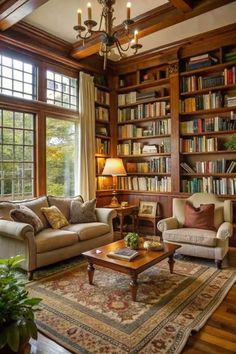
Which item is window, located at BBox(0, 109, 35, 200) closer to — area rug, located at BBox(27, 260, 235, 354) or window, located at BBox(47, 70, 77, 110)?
window, located at BBox(47, 70, 77, 110)

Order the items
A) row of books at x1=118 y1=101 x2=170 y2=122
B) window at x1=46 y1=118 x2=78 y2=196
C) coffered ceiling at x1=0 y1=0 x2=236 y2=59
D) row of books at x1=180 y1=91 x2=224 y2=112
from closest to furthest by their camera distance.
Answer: coffered ceiling at x1=0 y1=0 x2=236 y2=59 → row of books at x1=180 y1=91 x2=224 y2=112 → window at x1=46 y1=118 x2=78 y2=196 → row of books at x1=118 y1=101 x2=170 y2=122

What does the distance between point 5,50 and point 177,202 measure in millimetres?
3393

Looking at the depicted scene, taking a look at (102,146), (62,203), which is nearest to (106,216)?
(62,203)

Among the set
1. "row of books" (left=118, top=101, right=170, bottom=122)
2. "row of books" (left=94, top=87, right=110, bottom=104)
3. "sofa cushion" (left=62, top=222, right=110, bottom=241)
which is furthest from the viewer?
"row of books" (left=94, top=87, right=110, bottom=104)

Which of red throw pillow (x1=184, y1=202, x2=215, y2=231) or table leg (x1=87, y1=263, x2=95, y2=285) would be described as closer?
table leg (x1=87, y1=263, x2=95, y2=285)

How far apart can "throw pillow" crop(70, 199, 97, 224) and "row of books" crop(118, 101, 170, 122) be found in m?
2.10

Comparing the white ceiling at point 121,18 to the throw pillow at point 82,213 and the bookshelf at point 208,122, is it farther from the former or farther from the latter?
the throw pillow at point 82,213

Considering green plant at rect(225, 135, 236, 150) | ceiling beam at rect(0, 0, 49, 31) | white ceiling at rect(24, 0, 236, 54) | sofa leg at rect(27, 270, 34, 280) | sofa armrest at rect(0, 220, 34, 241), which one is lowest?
sofa leg at rect(27, 270, 34, 280)

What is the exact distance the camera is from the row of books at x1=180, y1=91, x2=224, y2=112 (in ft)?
14.8

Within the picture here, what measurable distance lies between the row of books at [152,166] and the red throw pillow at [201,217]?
1.27 m

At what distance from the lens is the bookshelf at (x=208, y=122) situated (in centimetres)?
443

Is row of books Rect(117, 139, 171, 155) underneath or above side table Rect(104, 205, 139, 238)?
above

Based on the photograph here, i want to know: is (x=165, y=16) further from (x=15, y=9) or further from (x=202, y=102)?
(x=15, y=9)

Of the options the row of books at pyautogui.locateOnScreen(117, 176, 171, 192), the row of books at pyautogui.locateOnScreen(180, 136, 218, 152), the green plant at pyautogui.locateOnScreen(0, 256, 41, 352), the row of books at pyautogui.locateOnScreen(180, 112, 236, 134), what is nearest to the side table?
the row of books at pyautogui.locateOnScreen(117, 176, 171, 192)
